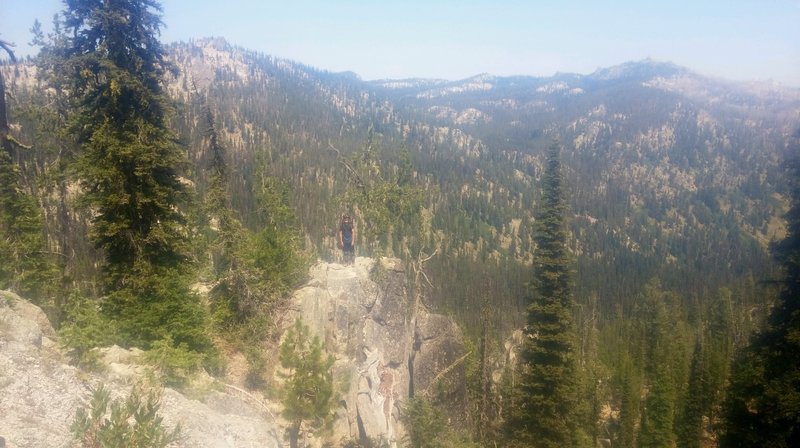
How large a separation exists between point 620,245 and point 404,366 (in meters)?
180

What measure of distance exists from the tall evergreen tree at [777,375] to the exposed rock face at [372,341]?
13.6 metres

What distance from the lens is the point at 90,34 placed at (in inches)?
482

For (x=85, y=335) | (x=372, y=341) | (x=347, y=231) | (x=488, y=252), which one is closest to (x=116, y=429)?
(x=85, y=335)

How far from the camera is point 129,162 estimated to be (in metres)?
12.2

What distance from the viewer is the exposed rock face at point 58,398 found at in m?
6.40

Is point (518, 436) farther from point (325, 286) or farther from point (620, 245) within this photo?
point (620, 245)

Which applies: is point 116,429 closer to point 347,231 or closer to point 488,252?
point 347,231

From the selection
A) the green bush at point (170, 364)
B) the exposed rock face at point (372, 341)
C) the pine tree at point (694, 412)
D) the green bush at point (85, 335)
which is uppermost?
the green bush at point (85, 335)

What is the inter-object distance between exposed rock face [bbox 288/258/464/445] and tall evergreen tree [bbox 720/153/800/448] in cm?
1364

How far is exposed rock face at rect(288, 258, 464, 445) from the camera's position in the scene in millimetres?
17969

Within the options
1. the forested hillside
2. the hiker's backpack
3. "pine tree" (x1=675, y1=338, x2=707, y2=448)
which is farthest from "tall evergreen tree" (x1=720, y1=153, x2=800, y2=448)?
"pine tree" (x1=675, y1=338, x2=707, y2=448)

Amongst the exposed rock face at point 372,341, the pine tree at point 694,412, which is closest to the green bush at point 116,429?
the exposed rock face at point 372,341

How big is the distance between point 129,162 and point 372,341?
14.5 metres

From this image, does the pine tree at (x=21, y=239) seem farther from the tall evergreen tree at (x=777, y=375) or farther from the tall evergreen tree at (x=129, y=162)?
the tall evergreen tree at (x=777, y=375)
